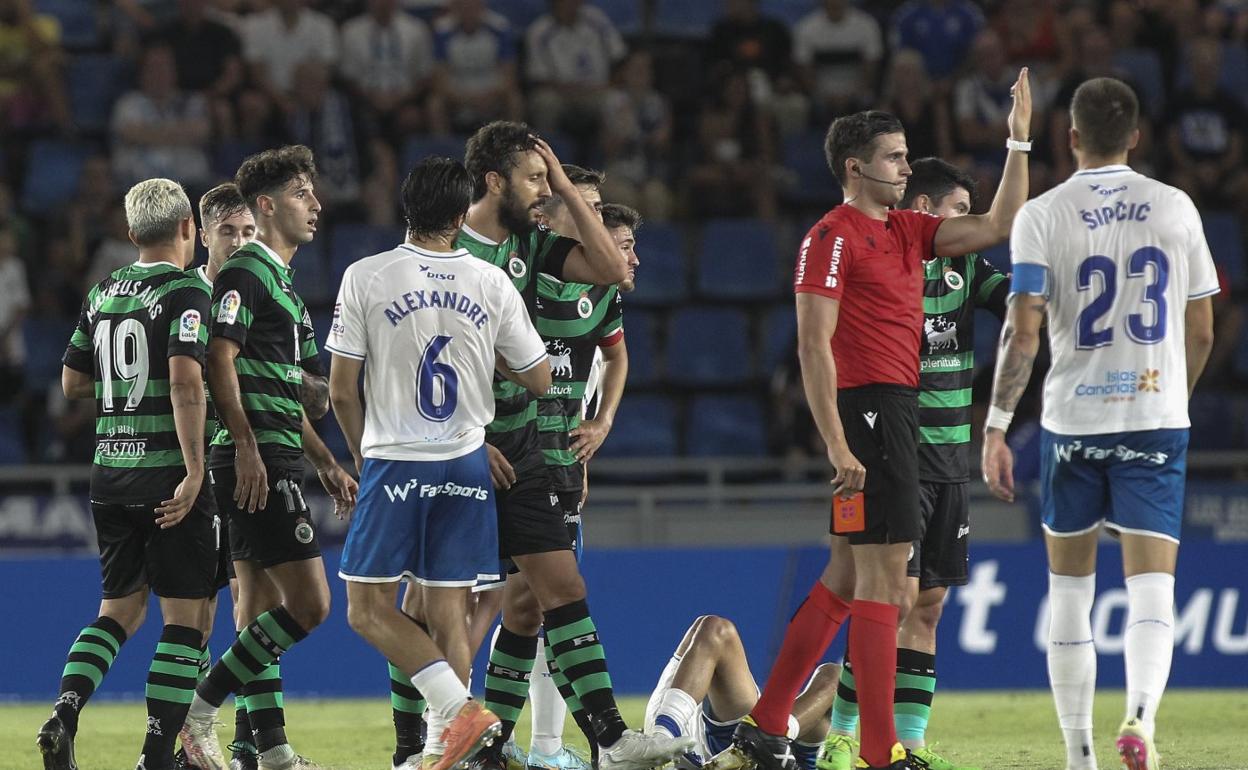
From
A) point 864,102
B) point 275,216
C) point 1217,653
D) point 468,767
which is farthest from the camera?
point 864,102

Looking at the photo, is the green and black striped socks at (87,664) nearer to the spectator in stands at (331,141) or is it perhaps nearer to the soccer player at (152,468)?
the soccer player at (152,468)

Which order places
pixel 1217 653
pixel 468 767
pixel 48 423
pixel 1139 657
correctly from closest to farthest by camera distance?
pixel 1139 657, pixel 468 767, pixel 1217 653, pixel 48 423

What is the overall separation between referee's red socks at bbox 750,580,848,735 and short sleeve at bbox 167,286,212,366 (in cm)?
260

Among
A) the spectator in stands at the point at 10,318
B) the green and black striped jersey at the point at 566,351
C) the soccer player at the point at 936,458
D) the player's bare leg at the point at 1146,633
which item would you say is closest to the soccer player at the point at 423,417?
the green and black striped jersey at the point at 566,351

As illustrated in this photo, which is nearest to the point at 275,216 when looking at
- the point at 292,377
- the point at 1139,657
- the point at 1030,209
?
the point at 292,377

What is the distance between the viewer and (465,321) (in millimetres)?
6762

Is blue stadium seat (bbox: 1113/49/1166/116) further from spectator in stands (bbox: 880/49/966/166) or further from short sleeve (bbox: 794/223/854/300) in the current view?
short sleeve (bbox: 794/223/854/300)

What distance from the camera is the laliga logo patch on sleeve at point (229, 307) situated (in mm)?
7332

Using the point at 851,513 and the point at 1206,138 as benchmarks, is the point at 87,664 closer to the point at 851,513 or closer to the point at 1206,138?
the point at 851,513

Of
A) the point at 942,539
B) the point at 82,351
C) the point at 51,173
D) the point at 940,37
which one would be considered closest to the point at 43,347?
the point at 51,173

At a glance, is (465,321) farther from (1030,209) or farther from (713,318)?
(713,318)

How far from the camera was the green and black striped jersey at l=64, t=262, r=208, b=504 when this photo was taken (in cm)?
730

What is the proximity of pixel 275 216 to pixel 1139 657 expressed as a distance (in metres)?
3.95

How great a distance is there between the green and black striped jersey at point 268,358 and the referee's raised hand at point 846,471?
2.40 m
